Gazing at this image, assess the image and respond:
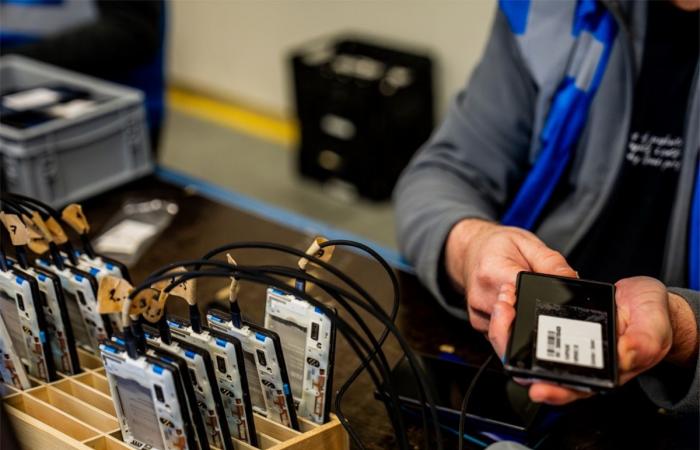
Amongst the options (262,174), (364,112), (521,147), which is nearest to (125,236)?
(521,147)

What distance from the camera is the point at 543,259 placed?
3.11ft

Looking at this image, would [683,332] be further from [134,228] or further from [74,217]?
[134,228]

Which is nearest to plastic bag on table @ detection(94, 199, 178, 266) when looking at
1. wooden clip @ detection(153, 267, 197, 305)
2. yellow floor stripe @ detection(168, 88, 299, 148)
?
wooden clip @ detection(153, 267, 197, 305)

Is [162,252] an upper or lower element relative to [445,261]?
lower

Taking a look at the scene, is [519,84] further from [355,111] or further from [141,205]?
[355,111]

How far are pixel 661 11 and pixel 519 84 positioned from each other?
235 millimetres

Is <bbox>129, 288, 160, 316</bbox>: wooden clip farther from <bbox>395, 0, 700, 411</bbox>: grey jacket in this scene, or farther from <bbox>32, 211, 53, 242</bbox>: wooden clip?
<bbox>395, 0, 700, 411</bbox>: grey jacket

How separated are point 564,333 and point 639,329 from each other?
82 mm

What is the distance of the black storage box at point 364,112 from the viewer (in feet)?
10.6

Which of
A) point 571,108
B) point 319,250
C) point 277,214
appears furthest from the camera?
A: point 277,214

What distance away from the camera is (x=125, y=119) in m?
1.66

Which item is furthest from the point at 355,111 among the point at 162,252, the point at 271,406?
the point at 271,406

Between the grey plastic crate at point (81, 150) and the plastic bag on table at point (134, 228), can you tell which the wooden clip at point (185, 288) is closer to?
the plastic bag on table at point (134, 228)

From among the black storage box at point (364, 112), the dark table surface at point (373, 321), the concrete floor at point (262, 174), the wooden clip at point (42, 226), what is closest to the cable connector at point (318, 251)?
the dark table surface at point (373, 321)
